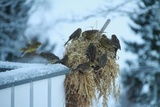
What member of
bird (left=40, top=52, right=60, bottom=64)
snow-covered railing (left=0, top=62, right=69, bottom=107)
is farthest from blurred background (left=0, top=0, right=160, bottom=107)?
snow-covered railing (left=0, top=62, right=69, bottom=107)

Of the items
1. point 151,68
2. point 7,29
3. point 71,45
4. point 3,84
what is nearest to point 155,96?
point 151,68

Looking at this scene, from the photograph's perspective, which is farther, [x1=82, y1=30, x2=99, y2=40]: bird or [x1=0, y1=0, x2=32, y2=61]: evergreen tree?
[x1=0, y1=0, x2=32, y2=61]: evergreen tree

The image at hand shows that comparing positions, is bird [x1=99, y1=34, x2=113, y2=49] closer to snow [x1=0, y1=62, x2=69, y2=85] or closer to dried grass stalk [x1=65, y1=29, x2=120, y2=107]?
dried grass stalk [x1=65, y1=29, x2=120, y2=107]

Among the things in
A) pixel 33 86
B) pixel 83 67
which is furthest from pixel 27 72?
pixel 83 67

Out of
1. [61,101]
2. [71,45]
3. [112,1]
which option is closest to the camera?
[61,101]

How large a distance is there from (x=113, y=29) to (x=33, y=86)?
5.28 metres

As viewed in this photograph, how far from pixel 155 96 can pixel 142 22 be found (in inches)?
61.9

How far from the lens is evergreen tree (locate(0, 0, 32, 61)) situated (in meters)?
7.40

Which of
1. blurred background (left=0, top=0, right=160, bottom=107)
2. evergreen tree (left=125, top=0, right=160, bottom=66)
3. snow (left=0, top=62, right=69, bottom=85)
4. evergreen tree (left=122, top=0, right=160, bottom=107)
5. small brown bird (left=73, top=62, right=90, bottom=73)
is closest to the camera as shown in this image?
snow (left=0, top=62, right=69, bottom=85)

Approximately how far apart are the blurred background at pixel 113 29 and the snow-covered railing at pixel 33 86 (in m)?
5.08

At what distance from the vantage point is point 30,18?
7.40 metres

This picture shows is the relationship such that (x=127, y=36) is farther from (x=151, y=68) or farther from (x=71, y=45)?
(x=71, y=45)

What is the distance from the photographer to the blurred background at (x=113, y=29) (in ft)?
22.2

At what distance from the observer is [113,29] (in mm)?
6391
